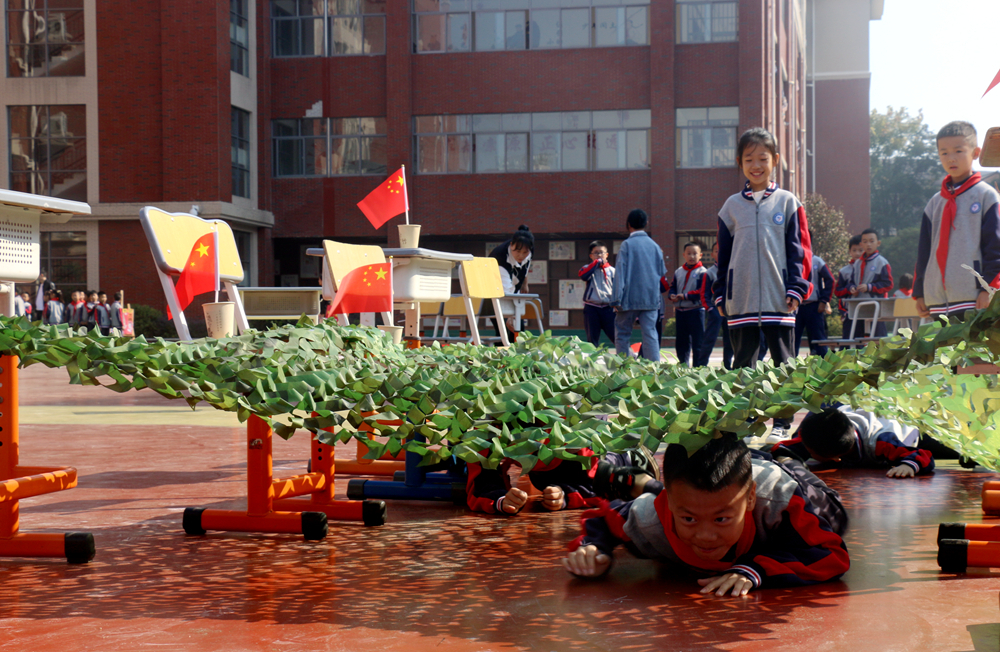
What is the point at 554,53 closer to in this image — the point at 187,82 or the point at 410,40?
the point at 410,40

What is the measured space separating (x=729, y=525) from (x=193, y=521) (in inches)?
66.9

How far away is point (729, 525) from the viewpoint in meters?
2.10

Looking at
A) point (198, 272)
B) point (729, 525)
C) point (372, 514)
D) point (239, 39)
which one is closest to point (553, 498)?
point (372, 514)

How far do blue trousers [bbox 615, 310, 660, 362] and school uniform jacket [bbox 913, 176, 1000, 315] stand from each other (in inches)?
135

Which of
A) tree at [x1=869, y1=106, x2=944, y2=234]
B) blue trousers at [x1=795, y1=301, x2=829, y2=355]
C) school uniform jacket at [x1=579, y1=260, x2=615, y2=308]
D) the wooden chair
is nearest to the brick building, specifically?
school uniform jacket at [x1=579, y1=260, x2=615, y2=308]

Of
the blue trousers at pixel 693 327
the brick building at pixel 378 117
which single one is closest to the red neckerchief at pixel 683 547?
the blue trousers at pixel 693 327

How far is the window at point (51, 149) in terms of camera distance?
74.0ft

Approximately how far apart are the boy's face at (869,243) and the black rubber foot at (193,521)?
25.2 feet

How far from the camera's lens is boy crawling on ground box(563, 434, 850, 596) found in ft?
6.75

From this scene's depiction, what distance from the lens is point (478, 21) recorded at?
23625 mm

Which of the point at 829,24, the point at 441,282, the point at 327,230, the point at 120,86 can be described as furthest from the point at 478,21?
the point at 829,24

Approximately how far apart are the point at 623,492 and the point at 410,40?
2199 cm

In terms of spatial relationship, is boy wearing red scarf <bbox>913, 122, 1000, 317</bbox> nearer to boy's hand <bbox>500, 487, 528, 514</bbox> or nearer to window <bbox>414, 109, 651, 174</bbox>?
boy's hand <bbox>500, 487, 528, 514</bbox>

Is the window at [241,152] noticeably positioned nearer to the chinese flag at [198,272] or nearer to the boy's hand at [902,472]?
the chinese flag at [198,272]
